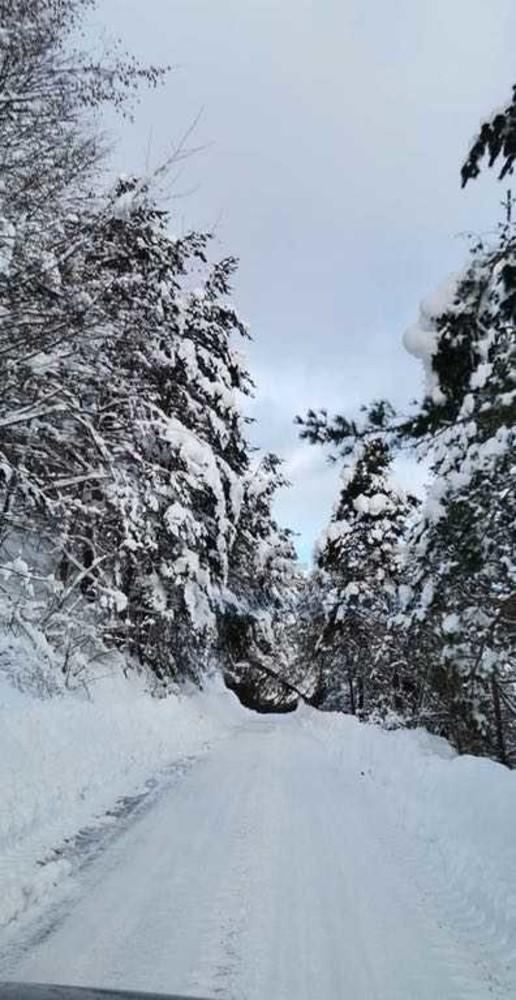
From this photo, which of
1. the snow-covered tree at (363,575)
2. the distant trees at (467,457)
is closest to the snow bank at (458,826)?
the distant trees at (467,457)

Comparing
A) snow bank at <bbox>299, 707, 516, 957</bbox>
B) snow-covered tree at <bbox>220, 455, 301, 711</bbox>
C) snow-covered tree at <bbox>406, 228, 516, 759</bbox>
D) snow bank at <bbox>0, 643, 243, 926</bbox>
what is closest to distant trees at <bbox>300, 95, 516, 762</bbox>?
snow-covered tree at <bbox>406, 228, 516, 759</bbox>

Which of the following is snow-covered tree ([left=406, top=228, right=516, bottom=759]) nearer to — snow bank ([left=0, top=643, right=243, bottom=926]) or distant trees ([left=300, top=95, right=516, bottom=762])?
distant trees ([left=300, top=95, right=516, bottom=762])

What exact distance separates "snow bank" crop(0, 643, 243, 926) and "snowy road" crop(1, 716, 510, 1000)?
498mm

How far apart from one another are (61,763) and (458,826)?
14.8 feet

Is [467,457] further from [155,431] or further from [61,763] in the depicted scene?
[155,431]

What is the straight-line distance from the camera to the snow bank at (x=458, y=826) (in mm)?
5359

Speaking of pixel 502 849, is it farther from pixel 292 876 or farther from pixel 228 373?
pixel 228 373

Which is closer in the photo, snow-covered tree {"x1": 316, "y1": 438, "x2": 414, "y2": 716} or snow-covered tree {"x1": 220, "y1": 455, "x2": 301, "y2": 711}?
snow-covered tree {"x1": 220, "y1": 455, "x2": 301, "y2": 711}

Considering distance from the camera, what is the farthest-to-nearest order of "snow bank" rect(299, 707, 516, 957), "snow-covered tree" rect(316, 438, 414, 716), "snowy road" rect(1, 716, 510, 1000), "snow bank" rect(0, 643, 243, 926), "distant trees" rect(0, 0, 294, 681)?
"snow-covered tree" rect(316, 438, 414, 716), "distant trees" rect(0, 0, 294, 681), "snow bank" rect(0, 643, 243, 926), "snow bank" rect(299, 707, 516, 957), "snowy road" rect(1, 716, 510, 1000)

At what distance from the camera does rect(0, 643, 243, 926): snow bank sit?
5.68 meters

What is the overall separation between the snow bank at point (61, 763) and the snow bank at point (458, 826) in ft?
10.4

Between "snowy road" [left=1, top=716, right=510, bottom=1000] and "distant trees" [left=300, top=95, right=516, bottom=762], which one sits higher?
"distant trees" [left=300, top=95, right=516, bottom=762]

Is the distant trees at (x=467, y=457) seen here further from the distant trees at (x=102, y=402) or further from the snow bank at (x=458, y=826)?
the distant trees at (x=102, y=402)

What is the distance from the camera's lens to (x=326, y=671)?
109ft
